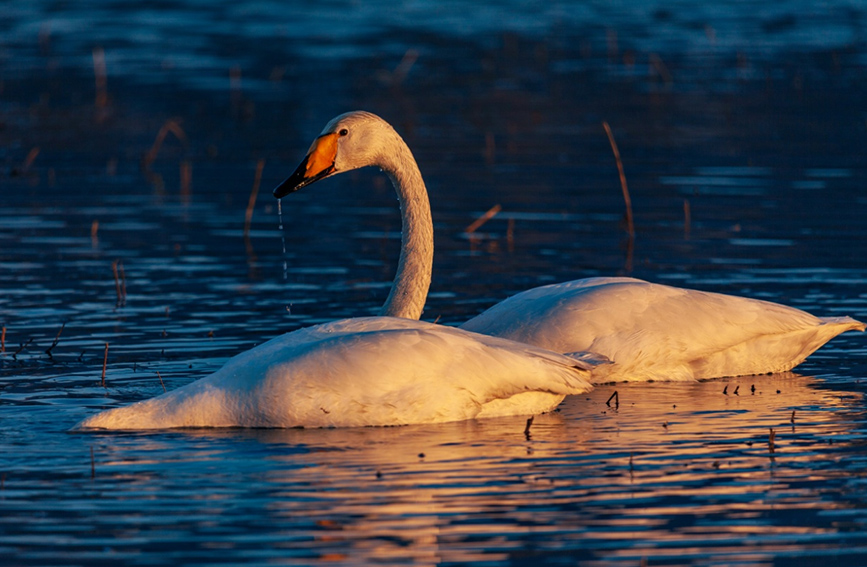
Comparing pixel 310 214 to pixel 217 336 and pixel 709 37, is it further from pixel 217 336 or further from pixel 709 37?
pixel 709 37

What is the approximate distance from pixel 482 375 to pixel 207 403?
1.50 m

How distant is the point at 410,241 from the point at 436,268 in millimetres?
3703

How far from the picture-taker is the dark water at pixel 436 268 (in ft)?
22.2

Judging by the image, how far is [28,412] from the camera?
8.87 metres

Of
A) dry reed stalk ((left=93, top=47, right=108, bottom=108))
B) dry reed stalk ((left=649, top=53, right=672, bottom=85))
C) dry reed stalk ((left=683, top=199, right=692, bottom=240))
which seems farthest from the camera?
dry reed stalk ((left=649, top=53, right=672, bottom=85))

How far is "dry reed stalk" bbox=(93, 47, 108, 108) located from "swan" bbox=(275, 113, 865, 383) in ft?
56.1

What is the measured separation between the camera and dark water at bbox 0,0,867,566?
6754 millimetres

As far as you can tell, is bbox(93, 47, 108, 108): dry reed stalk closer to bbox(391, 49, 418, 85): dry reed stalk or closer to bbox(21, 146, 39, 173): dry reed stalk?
bbox(391, 49, 418, 85): dry reed stalk

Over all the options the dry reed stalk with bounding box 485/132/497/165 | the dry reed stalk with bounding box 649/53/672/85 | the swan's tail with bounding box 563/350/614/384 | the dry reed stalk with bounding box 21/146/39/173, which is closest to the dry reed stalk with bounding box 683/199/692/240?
the dry reed stalk with bounding box 485/132/497/165

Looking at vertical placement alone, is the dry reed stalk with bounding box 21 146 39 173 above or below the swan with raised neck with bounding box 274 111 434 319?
above

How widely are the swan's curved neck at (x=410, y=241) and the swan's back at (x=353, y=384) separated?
161 cm

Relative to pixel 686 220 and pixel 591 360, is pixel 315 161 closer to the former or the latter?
pixel 591 360

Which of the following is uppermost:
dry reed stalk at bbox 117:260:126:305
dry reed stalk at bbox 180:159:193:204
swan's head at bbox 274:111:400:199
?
dry reed stalk at bbox 180:159:193:204

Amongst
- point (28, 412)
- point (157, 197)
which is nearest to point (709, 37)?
point (157, 197)
